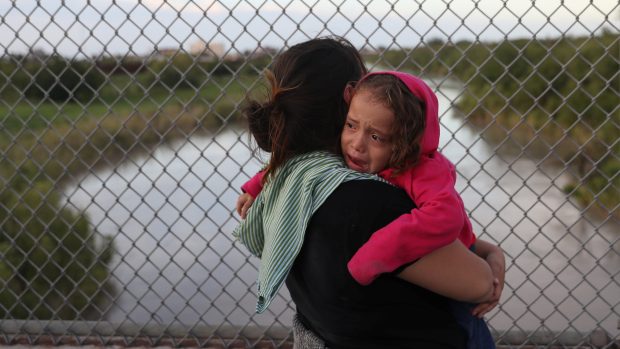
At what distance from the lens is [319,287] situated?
4.14ft

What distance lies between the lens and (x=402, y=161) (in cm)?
120

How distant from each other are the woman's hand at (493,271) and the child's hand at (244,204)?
0.56 meters

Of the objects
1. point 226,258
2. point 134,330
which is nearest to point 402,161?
point 134,330

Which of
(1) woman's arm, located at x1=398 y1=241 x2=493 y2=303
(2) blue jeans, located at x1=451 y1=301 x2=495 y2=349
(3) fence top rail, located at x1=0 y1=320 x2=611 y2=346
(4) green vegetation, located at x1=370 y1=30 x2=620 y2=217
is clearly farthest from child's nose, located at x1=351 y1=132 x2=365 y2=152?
(3) fence top rail, located at x1=0 y1=320 x2=611 y2=346

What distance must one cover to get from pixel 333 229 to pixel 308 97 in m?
0.26

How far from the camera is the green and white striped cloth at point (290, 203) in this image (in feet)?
3.98

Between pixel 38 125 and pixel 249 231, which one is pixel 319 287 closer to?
pixel 249 231

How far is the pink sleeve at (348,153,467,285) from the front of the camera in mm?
1130

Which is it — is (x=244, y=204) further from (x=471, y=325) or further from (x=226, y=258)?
(x=226, y=258)

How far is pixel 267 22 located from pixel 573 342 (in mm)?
1817

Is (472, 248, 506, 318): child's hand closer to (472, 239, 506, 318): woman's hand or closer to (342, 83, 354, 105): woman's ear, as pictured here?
(472, 239, 506, 318): woman's hand

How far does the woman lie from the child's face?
0.13 ft

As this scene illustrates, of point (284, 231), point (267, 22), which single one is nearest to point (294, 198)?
point (284, 231)

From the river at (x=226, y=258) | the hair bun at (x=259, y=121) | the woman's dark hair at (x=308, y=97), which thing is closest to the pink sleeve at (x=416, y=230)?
the woman's dark hair at (x=308, y=97)
